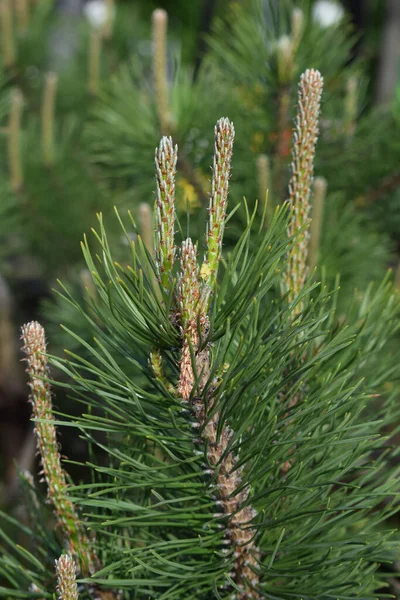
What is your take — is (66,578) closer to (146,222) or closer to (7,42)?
(146,222)

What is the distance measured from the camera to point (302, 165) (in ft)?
1.00

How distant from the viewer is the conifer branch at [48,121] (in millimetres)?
701

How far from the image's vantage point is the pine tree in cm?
A: 26

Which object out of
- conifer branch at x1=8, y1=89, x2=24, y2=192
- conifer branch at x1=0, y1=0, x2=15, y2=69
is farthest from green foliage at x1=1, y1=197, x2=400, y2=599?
conifer branch at x1=0, y1=0, x2=15, y2=69

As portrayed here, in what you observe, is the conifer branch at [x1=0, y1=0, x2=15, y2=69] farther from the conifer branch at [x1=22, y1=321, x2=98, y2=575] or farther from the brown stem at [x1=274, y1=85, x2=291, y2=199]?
the conifer branch at [x1=22, y1=321, x2=98, y2=575]

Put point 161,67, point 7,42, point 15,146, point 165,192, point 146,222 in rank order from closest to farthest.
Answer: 1. point 165,192
2. point 146,222
3. point 161,67
4. point 15,146
5. point 7,42

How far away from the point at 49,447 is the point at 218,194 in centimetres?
12

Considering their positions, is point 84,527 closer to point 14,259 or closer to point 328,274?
point 328,274

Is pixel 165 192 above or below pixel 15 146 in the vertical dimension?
below

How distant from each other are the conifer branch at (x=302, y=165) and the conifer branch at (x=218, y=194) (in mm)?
48

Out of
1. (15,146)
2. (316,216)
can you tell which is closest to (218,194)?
(316,216)

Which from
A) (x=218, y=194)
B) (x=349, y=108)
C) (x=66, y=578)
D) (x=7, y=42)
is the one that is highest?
(x=7, y=42)

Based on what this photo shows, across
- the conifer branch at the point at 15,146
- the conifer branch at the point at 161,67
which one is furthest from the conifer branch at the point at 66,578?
the conifer branch at the point at 15,146

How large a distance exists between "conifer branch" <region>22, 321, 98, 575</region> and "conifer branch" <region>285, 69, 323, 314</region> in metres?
0.11
